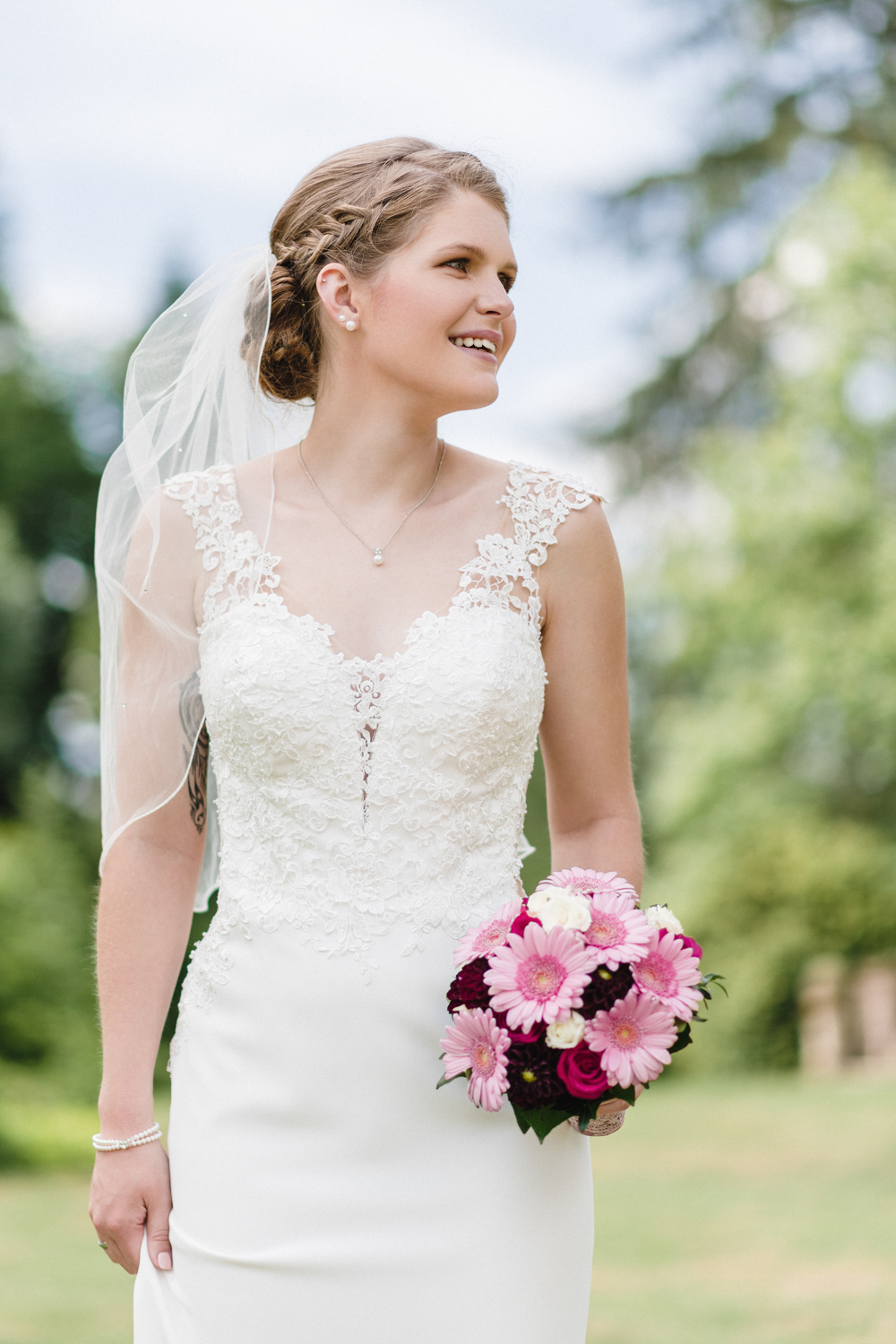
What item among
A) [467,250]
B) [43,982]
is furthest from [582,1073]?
[43,982]

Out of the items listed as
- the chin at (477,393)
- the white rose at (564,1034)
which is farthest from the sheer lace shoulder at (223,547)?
the white rose at (564,1034)

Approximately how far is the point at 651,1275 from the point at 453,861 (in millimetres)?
6061

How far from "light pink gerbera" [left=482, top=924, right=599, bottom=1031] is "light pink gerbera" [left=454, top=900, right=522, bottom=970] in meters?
0.05

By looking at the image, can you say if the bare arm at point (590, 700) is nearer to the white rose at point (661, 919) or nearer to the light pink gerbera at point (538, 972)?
the white rose at point (661, 919)

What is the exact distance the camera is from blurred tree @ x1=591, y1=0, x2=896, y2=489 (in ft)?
31.0

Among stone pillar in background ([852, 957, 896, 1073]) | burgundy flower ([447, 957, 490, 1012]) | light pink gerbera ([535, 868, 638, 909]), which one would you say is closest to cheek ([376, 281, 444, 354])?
light pink gerbera ([535, 868, 638, 909])

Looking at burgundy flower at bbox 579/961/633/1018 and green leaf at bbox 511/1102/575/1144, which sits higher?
burgundy flower at bbox 579/961/633/1018

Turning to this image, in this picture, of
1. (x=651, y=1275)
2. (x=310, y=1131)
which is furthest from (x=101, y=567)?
(x=651, y=1275)

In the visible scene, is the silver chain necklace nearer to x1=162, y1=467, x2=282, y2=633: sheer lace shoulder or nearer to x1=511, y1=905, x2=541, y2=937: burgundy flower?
x1=162, y1=467, x2=282, y2=633: sheer lace shoulder

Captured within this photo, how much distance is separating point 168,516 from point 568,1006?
1.15 meters

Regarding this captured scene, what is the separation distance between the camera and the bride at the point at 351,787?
7.82 feet

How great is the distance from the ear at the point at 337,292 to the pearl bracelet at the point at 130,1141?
143cm

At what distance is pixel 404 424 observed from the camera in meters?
2.68

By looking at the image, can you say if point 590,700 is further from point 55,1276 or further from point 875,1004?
point 875,1004
